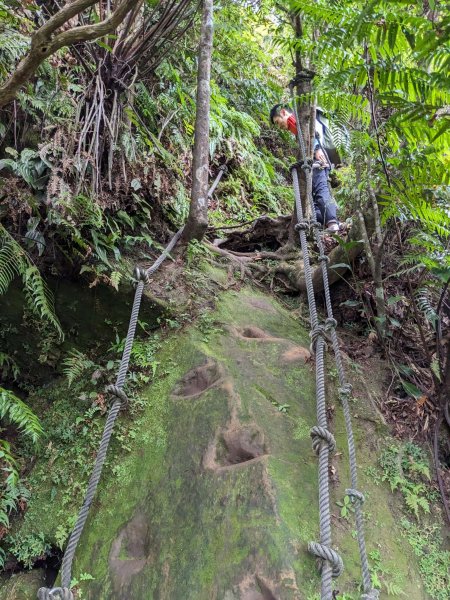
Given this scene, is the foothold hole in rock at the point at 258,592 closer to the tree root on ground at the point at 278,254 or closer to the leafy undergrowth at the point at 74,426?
the leafy undergrowth at the point at 74,426

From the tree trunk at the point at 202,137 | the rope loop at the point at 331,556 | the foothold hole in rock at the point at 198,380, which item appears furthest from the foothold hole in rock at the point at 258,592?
the tree trunk at the point at 202,137

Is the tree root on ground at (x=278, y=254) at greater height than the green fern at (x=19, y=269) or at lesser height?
greater

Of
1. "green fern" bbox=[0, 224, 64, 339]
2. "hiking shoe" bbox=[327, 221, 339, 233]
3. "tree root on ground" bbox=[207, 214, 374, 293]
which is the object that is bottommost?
"green fern" bbox=[0, 224, 64, 339]

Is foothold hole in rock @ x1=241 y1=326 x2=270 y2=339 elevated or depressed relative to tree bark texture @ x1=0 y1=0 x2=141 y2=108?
depressed

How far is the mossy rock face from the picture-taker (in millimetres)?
2318

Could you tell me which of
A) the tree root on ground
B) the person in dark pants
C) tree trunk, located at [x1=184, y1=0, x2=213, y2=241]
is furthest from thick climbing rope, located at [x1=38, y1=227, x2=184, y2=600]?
the person in dark pants

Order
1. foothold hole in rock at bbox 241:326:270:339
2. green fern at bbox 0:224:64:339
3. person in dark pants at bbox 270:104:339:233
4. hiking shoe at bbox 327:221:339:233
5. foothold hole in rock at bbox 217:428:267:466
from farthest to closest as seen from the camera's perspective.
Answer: person in dark pants at bbox 270:104:339:233, hiking shoe at bbox 327:221:339:233, foothold hole in rock at bbox 241:326:270:339, green fern at bbox 0:224:64:339, foothold hole in rock at bbox 217:428:267:466

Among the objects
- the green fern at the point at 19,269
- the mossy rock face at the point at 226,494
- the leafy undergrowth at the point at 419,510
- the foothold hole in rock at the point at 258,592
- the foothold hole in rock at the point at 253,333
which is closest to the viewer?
the foothold hole in rock at the point at 258,592

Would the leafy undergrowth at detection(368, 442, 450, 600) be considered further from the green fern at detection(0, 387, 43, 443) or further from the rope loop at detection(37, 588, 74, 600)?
the green fern at detection(0, 387, 43, 443)

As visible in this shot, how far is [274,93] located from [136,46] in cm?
418

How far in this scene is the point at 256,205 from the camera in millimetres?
6734

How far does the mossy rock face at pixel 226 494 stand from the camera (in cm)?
232

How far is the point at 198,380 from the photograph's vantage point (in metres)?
3.46

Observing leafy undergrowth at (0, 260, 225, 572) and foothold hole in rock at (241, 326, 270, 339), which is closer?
leafy undergrowth at (0, 260, 225, 572)
